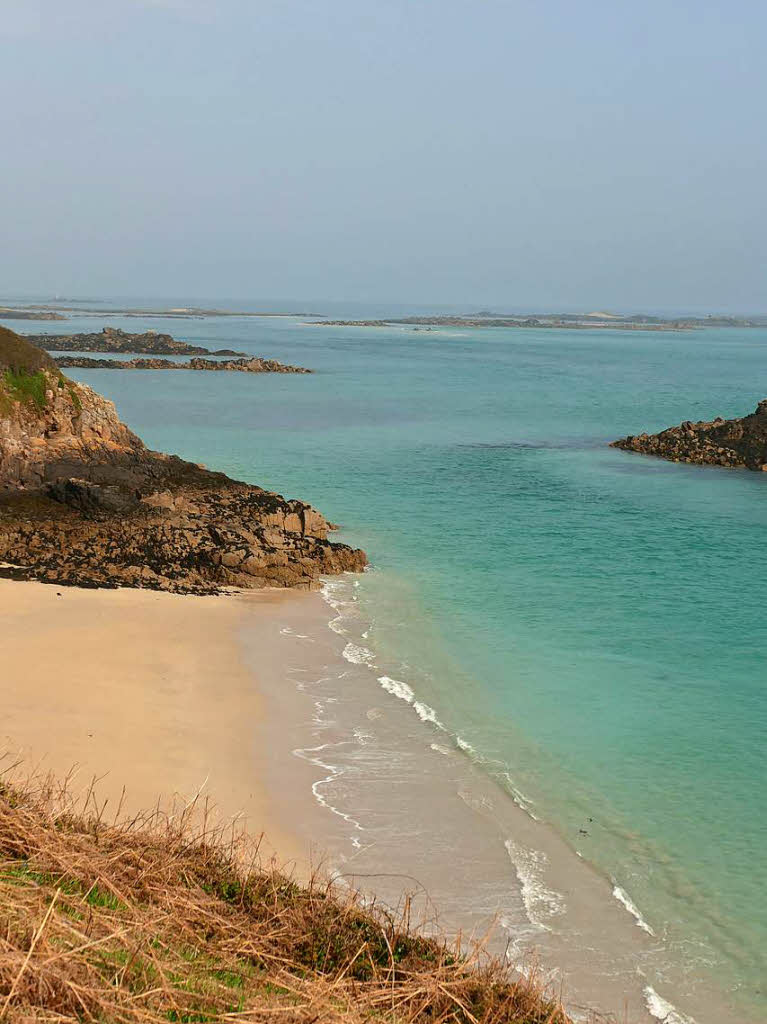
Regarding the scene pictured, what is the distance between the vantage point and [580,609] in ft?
66.3

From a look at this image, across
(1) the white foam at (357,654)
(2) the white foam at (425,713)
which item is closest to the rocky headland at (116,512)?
(1) the white foam at (357,654)

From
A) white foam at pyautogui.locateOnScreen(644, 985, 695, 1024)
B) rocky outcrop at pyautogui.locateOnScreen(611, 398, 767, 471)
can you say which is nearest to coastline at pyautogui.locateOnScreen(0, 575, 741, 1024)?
white foam at pyautogui.locateOnScreen(644, 985, 695, 1024)

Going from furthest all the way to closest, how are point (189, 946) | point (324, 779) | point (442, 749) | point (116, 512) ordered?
1. point (116, 512)
2. point (442, 749)
3. point (324, 779)
4. point (189, 946)

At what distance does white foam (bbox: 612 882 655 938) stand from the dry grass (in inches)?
77.8

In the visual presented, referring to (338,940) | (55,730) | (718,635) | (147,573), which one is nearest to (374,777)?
(55,730)

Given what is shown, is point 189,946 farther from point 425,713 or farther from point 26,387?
point 26,387

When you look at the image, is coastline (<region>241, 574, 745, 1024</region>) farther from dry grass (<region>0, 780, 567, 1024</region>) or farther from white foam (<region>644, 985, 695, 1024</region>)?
dry grass (<region>0, 780, 567, 1024</region>)

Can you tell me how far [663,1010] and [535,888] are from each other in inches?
80.8

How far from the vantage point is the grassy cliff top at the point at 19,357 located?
86.7 ft

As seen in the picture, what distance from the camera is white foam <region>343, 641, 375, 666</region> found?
55.8 feet

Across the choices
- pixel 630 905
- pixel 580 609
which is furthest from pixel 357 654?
pixel 630 905

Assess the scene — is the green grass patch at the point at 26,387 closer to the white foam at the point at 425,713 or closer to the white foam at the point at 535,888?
the white foam at the point at 425,713

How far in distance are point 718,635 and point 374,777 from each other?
8.87 meters

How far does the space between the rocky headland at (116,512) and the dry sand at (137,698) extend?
1285 millimetres
